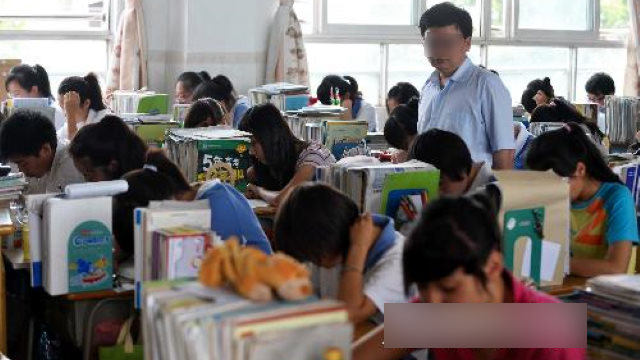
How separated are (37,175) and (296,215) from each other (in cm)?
224

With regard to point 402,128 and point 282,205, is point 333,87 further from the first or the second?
point 282,205

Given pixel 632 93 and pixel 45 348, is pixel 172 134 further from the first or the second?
pixel 632 93

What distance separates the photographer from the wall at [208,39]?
27.8ft

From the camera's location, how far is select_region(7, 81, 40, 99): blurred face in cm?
723

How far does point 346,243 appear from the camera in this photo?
2.76 meters

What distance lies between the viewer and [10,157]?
174 inches

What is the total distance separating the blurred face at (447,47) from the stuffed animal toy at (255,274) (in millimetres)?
2740

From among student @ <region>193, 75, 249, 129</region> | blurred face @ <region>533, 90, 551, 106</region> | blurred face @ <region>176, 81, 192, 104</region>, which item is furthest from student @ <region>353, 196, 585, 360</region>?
blurred face @ <region>533, 90, 551, 106</region>

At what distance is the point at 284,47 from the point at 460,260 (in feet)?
22.7

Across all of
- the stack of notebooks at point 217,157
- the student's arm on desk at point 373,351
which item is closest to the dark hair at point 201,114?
the stack of notebooks at point 217,157

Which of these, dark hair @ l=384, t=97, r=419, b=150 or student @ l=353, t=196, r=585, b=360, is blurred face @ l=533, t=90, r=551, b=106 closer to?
dark hair @ l=384, t=97, r=419, b=150

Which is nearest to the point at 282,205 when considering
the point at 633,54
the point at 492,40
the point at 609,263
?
the point at 609,263

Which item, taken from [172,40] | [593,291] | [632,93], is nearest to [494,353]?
[593,291]

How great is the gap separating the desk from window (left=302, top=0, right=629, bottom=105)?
6.24m
